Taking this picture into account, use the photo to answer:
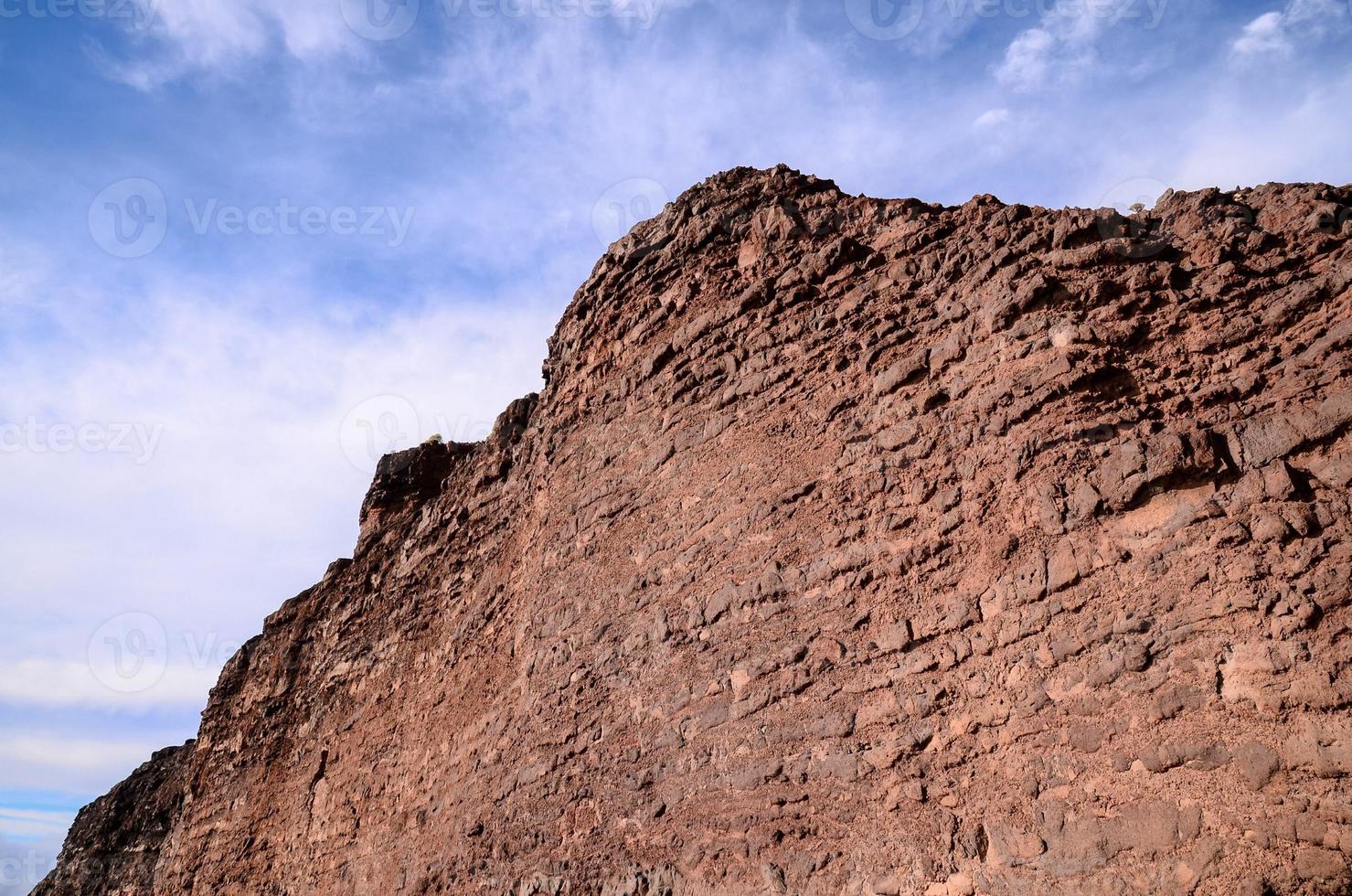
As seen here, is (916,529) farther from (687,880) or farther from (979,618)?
(687,880)

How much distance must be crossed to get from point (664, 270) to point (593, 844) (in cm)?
547

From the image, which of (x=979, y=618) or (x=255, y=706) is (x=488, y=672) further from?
(x=255, y=706)

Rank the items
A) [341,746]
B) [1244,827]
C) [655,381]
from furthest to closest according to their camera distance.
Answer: [341,746], [655,381], [1244,827]

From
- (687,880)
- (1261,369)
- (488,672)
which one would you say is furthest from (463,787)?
(1261,369)

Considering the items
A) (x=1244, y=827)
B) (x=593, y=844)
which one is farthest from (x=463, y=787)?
(x=1244, y=827)

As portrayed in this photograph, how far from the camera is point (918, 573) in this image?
20.0ft

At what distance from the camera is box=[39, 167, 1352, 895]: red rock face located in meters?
4.68

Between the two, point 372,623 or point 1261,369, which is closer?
point 1261,369

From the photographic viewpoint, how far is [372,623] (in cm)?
1324

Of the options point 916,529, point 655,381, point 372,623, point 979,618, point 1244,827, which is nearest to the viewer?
point 1244,827

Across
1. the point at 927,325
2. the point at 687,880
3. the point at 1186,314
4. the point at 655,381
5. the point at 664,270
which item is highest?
the point at 664,270

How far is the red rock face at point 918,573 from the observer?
468cm

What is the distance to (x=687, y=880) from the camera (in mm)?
6582

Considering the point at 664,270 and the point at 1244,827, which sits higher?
the point at 664,270
